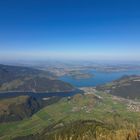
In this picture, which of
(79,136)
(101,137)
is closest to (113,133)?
(101,137)

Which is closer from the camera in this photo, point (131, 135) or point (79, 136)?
point (131, 135)

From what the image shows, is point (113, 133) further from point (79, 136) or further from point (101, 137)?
point (79, 136)

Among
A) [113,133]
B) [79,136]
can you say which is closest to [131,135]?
[113,133]

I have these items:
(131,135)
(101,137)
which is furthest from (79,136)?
(131,135)

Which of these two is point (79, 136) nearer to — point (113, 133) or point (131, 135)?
point (113, 133)

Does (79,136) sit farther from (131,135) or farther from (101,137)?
(131,135)
